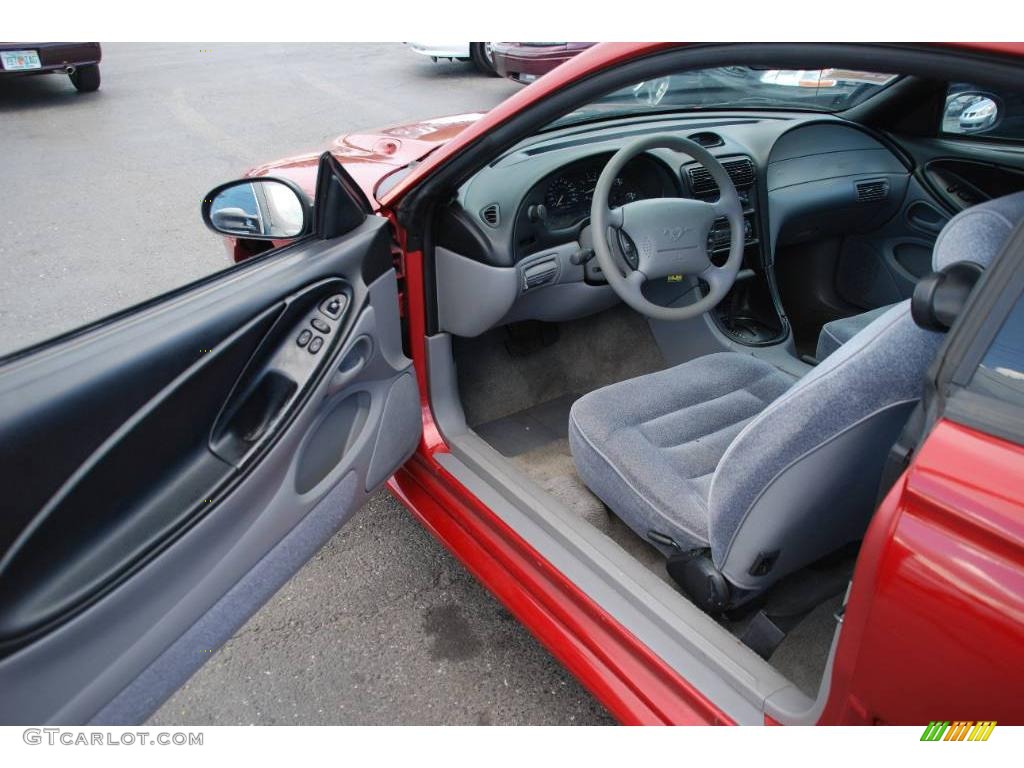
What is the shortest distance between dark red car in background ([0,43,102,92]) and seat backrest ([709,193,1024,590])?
25.3ft

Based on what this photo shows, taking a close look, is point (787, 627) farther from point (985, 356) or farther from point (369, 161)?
point (369, 161)

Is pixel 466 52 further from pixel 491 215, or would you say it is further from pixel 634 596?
pixel 634 596

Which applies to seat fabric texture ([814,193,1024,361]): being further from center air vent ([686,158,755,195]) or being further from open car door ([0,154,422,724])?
center air vent ([686,158,755,195])

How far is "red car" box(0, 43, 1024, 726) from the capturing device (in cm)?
98

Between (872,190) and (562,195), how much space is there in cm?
139

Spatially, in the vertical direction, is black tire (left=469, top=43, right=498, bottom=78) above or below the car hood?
below

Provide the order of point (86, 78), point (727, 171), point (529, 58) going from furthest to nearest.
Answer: point (86, 78), point (529, 58), point (727, 171)

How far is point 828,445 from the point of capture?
1272 millimetres

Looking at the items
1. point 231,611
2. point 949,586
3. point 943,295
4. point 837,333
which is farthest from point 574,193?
point 949,586

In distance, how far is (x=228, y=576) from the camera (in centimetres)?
143

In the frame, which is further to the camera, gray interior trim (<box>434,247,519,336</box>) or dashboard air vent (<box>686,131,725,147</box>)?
dashboard air vent (<box>686,131,725,147</box>)

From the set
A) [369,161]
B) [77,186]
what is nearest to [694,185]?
[369,161]
